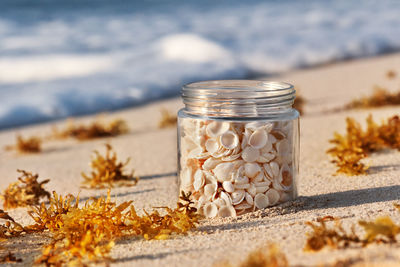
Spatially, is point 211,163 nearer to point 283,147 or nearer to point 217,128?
point 217,128

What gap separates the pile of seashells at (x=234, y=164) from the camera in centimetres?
250

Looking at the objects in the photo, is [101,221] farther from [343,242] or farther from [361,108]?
[361,108]

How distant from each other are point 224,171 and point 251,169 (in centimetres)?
13

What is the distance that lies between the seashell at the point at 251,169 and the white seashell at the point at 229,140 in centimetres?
12

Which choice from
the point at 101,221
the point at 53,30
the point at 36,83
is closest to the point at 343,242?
the point at 101,221

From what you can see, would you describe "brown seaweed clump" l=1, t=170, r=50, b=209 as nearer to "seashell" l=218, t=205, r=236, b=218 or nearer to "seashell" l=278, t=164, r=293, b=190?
"seashell" l=218, t=205, r=236, b=218

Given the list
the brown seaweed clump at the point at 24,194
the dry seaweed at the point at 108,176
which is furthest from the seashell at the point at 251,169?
the brown seaweed clump at the point at 24,194

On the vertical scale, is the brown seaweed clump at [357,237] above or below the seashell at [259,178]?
below

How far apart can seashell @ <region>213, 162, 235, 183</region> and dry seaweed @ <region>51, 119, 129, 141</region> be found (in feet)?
10.3

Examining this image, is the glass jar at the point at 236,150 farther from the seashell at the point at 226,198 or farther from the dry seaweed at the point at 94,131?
the dry seaweed at the point at 94,131

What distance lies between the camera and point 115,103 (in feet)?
24.2

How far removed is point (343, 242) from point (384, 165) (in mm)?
1545

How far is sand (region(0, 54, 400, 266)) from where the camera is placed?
2.14 meters

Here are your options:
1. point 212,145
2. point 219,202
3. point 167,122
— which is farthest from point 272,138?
point 167,122
